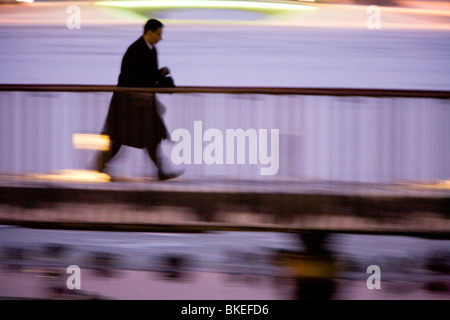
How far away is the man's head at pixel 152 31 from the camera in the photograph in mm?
5602

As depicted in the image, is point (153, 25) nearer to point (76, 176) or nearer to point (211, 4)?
point (211, 4)

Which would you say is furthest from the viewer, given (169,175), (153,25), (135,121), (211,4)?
(211,4)

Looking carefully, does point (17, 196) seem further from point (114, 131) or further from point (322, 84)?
point (322, 84)

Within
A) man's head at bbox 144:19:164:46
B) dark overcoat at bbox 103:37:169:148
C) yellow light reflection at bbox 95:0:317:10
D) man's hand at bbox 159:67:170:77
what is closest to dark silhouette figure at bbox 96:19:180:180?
dark overcoat at bbox 103:37:169:148

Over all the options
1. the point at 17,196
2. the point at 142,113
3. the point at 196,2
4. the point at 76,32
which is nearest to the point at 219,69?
the point at 196,2

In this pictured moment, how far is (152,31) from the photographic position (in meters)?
5.64

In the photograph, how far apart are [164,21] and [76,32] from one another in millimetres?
1015

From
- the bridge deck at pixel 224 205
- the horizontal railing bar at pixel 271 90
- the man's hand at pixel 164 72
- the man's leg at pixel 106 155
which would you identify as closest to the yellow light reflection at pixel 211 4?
the man's hand at pixel 164 72

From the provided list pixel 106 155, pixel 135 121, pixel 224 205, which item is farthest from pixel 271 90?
pixel 106 155

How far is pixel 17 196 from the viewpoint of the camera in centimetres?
511

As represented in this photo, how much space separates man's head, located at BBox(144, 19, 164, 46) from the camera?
5.60m

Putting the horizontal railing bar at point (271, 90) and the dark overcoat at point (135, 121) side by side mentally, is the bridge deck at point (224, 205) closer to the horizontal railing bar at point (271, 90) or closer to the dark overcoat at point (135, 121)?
the dark overcoat at point (135, 121)
